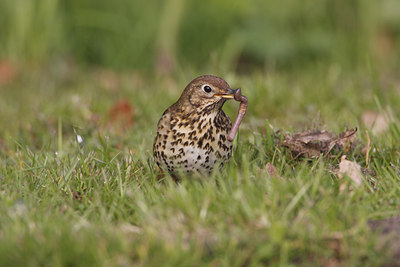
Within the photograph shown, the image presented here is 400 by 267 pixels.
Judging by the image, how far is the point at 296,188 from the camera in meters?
3.11

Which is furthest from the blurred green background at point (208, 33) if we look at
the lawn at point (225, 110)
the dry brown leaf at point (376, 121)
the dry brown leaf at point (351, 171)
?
the dry brown leaf at point (351, 171)

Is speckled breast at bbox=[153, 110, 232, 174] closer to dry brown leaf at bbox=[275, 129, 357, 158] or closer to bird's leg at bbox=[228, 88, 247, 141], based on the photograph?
bird's leg at bbox=[228, 88, 247, 141]

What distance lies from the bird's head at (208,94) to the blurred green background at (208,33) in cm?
436

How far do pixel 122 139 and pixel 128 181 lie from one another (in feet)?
4.22

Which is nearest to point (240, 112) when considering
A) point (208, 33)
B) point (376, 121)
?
point (376, 121)

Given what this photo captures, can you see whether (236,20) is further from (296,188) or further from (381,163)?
(296,188)

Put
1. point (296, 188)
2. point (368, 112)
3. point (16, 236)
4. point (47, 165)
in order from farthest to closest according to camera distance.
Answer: point (368, 112), point (47, 165), point (296, 188), point (16, 236)

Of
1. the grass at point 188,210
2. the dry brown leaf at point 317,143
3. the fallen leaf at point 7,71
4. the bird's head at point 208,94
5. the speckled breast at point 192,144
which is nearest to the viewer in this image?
the grass at point 188,210

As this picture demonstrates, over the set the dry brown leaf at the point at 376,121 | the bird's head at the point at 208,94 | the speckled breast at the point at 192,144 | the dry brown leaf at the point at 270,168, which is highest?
the bird's head at the point at 208,94

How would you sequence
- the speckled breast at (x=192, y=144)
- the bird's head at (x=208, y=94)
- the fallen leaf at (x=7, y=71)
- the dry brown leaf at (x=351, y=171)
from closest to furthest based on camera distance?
the dry brown leaf at (x=351, y=171) → the speckled breast at (x=192, y=144) → the bird's head at (x=208, y=94) → the fallen leaf at (x=7, y=71)

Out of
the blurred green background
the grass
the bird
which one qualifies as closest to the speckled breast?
the bird

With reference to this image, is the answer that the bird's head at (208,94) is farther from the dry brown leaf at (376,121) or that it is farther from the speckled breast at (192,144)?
the dry brown leaf at (376,121)

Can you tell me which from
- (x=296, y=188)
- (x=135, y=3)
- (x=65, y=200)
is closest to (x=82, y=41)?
(x=135, y=3)

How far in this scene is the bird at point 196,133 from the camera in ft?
12.2
